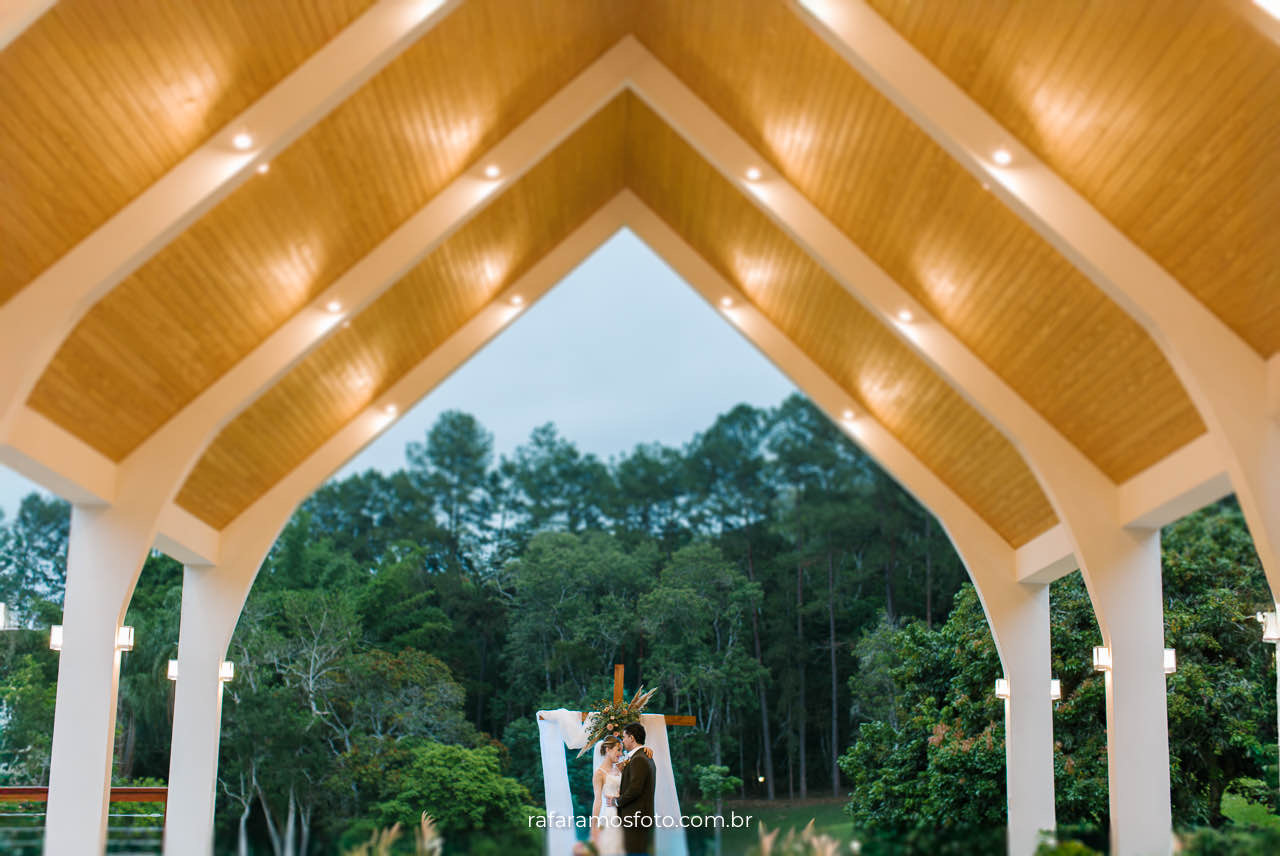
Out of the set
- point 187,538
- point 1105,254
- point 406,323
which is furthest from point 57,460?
point 1105,254

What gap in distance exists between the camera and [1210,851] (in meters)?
5.78

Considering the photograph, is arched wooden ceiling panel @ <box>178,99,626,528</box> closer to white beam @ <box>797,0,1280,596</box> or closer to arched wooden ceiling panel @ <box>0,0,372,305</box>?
Result: arched wooden ceiling panel @ <box>0,0,372,305</box>

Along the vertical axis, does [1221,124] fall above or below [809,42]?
below

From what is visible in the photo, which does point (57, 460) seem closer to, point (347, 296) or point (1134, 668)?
point (347, 296)

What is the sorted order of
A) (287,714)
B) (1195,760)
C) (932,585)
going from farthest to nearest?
(932,585) < (287,714) < (1195,760)

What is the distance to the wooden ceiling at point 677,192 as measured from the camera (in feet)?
22.5

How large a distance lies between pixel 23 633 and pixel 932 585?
1847 cm

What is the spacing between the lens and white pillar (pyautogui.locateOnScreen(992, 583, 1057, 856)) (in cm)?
1307

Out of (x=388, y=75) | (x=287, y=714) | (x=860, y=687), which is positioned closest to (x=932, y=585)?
(x=860, y=687)

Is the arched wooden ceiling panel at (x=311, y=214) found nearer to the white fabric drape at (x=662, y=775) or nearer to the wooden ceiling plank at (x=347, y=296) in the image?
the wooden ceiling plank at (x=347, y=296)

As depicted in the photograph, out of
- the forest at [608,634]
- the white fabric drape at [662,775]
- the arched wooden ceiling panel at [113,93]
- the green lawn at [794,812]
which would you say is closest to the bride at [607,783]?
the white fabric drape at [662,775]

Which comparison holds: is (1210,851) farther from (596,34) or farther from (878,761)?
(878,761)

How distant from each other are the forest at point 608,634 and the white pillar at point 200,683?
7743mm

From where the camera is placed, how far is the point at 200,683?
12.9 metres
